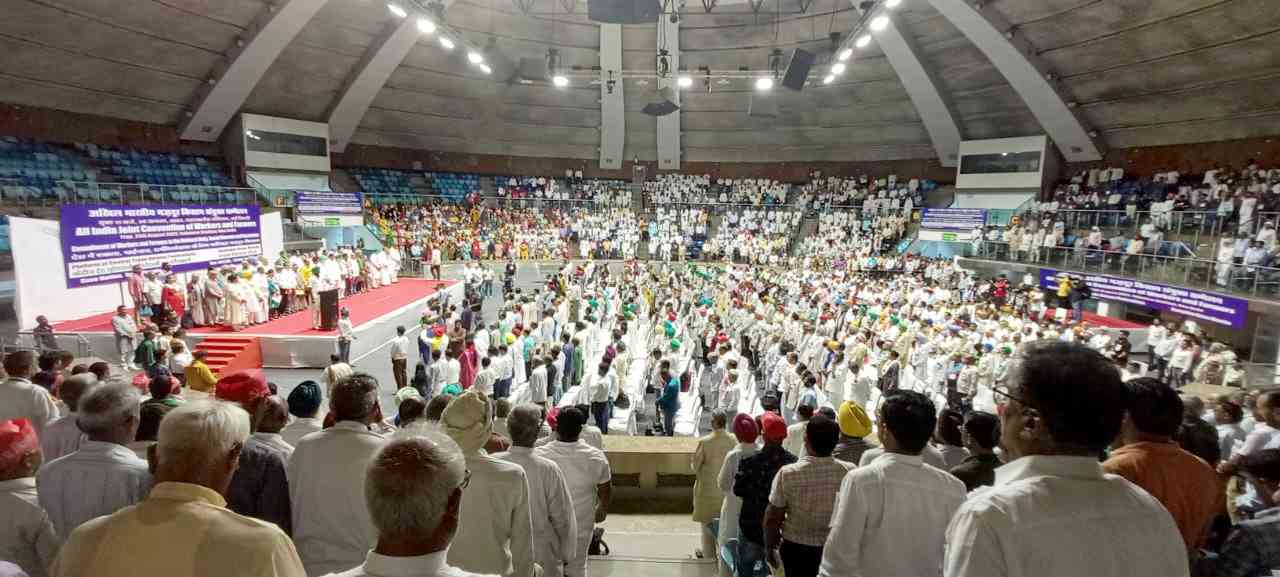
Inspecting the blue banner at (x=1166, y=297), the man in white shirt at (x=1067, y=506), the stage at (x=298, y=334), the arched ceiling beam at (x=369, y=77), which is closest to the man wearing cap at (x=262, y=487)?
the man in white shirt at (x=1067, y=506)

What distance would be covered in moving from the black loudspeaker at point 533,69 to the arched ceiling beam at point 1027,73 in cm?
1235

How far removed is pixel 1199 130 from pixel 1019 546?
2291cm

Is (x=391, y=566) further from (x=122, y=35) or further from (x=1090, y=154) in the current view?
(x=1090, y=154)

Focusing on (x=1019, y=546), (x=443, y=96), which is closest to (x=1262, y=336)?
(x=1019, y=546)

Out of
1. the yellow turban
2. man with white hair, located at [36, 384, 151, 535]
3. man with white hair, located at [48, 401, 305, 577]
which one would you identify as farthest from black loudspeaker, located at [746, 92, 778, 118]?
man with white hair, located at [48, 401, 305, 577]

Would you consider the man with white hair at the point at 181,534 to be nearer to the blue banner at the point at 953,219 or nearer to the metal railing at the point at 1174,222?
the metal railing at the point at 1174,222

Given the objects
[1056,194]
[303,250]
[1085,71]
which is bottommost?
[303,250]

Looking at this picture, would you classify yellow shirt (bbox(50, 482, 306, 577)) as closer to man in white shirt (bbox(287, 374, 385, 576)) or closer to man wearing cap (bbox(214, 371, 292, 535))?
man in white shirt (bbox(287, 374, 385, 576))

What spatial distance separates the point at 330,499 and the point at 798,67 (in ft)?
58.7

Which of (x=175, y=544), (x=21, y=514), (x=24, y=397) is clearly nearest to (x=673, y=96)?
(x=24, y=397)

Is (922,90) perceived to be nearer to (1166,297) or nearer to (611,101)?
(1166,297)

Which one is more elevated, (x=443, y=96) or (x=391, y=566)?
(x=443, y=96)

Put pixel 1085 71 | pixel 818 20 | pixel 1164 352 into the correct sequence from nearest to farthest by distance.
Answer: pixel 1164 352, pixel 1085 71, pixel 818 20

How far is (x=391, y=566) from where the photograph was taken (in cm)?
121
